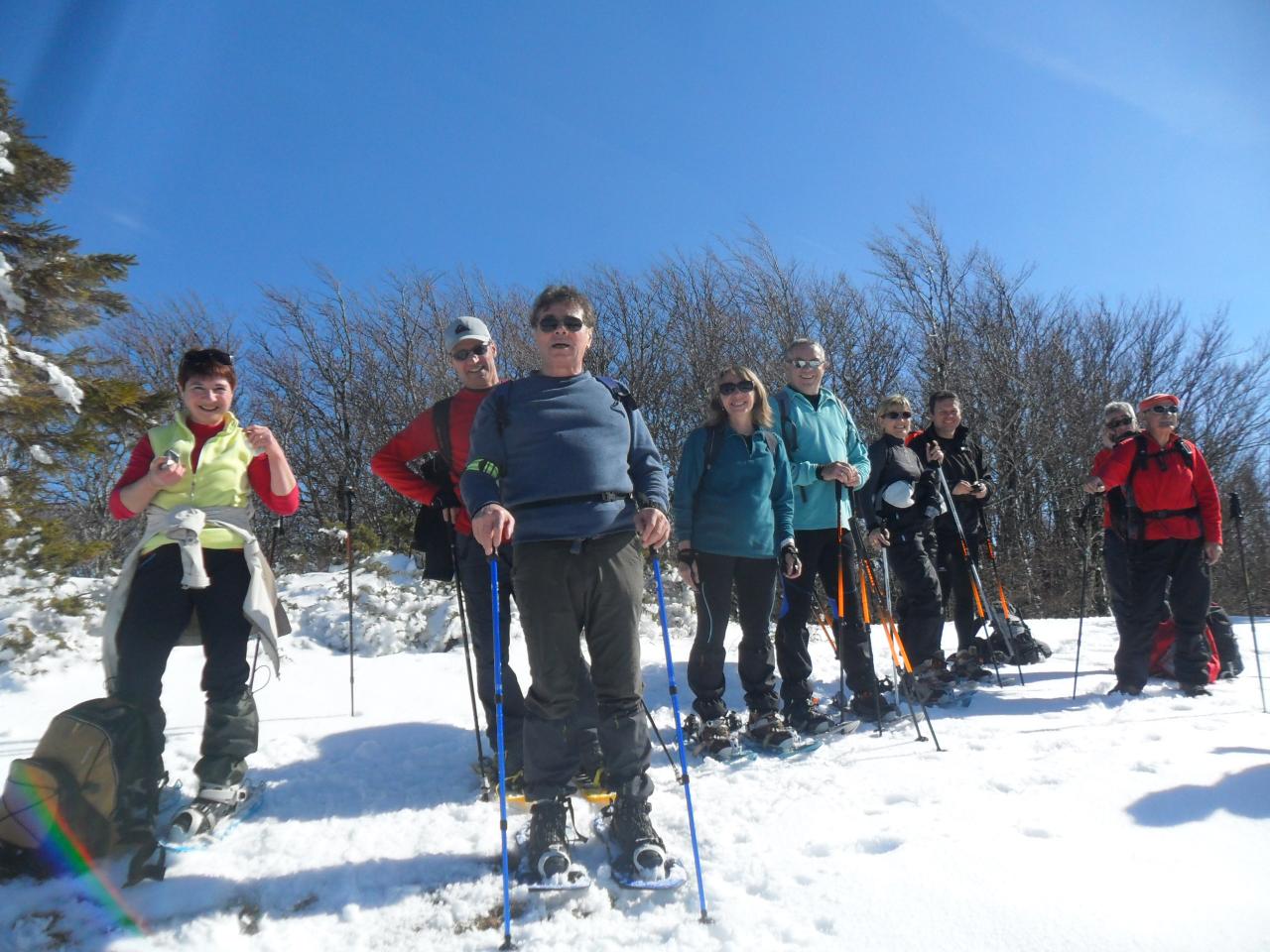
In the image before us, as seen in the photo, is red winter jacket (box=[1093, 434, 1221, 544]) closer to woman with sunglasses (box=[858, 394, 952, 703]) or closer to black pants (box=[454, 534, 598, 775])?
woman with sunglasses (box=[858, 394, 952, 703])

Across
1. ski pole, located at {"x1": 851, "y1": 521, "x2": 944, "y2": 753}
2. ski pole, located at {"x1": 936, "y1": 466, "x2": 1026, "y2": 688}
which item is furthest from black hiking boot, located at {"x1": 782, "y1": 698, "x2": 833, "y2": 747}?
ski pole, located at {"x1": 936, "y1": 466, "x2": 1026, "y2": 688}

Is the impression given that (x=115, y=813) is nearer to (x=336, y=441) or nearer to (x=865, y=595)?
(x=865, y=595)

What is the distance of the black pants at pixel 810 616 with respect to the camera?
436 cm

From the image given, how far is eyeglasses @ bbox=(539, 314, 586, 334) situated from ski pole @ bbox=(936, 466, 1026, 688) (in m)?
3.97

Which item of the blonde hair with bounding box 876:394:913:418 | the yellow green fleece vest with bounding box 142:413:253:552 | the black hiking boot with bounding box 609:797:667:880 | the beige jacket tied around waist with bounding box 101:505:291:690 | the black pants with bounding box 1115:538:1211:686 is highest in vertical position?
the blonde hair with bounding box 876:394:913:418

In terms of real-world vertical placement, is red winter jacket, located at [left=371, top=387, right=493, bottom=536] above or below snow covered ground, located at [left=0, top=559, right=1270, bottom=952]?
above

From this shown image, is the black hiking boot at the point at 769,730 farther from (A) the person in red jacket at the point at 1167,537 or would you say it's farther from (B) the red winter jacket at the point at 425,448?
(A) the person in red jacket at the point at 1167,537

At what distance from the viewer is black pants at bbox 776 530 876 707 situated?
14.3 feet

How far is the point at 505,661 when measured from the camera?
11.4 feet

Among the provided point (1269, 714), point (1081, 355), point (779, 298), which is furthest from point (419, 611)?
point (1081, 355)

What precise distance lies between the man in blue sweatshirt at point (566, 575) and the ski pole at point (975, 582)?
12.6 feet

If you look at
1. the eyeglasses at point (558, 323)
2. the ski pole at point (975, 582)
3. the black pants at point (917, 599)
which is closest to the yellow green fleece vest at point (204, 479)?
the eyeglasses at point (558, 323)

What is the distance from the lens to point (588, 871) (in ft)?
8.75

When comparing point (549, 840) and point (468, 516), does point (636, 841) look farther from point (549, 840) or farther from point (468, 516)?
point (468, 516)
